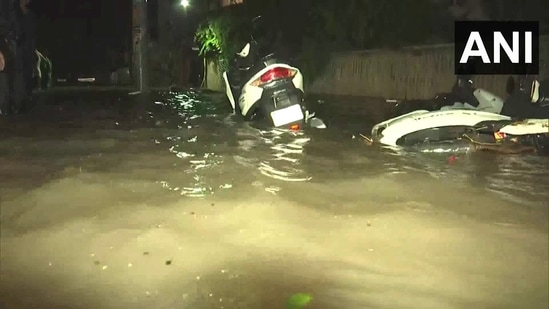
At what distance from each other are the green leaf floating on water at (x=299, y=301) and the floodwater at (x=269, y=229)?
0.10 ft

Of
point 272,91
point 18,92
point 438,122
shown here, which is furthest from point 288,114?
point 18,92

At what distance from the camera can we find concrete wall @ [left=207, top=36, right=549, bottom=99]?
1491 cm

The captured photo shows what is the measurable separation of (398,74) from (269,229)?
41.3 ft

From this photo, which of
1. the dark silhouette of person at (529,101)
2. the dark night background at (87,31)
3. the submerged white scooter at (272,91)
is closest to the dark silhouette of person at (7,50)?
the submerged white scooter at (272,91)

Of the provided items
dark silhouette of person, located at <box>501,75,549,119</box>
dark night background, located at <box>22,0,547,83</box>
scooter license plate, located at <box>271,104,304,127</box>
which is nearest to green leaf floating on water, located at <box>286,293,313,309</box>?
dark silhouette of person, located at <box>501,75,549,119</box>

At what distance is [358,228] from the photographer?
4762 millimetres

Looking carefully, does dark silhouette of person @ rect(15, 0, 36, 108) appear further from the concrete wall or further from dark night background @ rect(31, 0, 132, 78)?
dark night background @ rect(31, 0, 132, 78)

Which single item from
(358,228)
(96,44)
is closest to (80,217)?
(358,228)

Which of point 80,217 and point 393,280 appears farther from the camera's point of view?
point 80,217

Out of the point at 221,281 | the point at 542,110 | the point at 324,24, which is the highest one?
the point at 324,24

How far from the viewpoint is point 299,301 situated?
11.7ft

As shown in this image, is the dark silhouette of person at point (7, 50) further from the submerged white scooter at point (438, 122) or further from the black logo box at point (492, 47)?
the black logo box at point (492, 47)

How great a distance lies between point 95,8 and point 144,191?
32.6m

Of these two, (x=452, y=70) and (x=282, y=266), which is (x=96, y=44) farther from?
(x=282, y=266)
